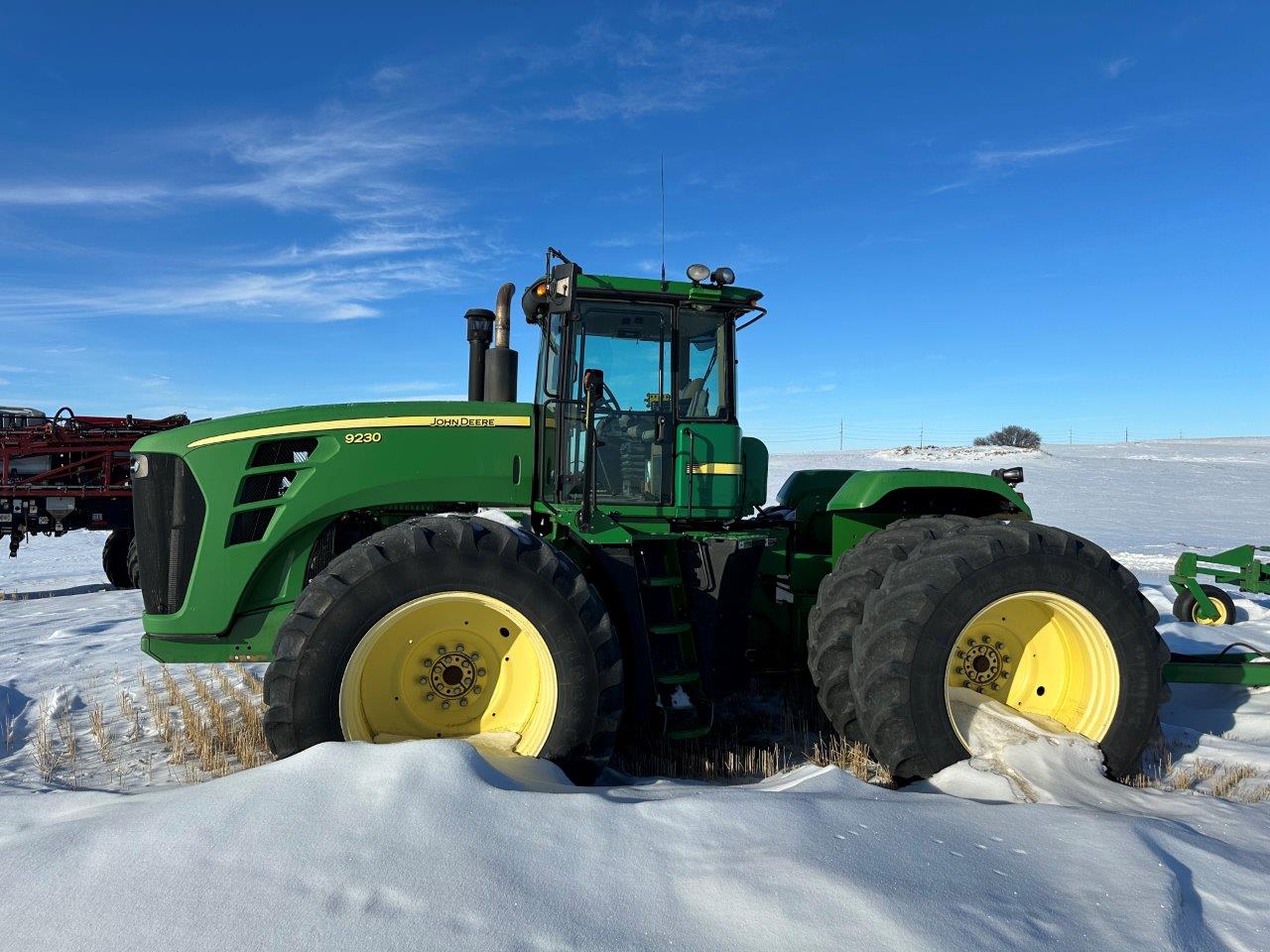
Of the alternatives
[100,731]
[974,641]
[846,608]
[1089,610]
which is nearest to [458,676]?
[846,608]

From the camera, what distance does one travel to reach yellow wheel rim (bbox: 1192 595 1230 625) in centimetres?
777

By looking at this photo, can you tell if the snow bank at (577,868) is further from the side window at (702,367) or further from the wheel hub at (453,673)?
the side window at (702,367)

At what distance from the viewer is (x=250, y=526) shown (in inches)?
172

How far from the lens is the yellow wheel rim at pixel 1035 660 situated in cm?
431

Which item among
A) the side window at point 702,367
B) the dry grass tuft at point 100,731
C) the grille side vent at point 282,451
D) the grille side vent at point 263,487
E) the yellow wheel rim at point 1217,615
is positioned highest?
the side window at point 702,367

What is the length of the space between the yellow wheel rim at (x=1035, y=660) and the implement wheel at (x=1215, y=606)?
449 centimetres

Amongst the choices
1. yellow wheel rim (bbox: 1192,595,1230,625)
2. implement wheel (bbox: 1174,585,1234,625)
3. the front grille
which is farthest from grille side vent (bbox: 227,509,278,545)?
implement wheel (bbox: 1174,585,1234,625)

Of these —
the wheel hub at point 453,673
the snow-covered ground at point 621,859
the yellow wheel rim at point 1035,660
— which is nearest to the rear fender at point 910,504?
the yellow wheel rim at point 1035,660

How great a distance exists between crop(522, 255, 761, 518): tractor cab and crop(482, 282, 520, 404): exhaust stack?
0.52 ft

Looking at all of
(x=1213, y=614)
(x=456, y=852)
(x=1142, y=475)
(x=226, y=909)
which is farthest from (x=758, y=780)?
(x=1142, y=475)

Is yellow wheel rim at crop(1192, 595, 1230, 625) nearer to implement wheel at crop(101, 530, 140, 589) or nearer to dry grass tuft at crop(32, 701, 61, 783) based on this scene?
dry grass tuft at crop(32, 701, 61, 783)

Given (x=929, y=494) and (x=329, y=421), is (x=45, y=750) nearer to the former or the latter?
(x=329, y=421)

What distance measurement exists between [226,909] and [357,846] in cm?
41

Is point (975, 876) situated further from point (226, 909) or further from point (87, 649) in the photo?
point (87, 649)
